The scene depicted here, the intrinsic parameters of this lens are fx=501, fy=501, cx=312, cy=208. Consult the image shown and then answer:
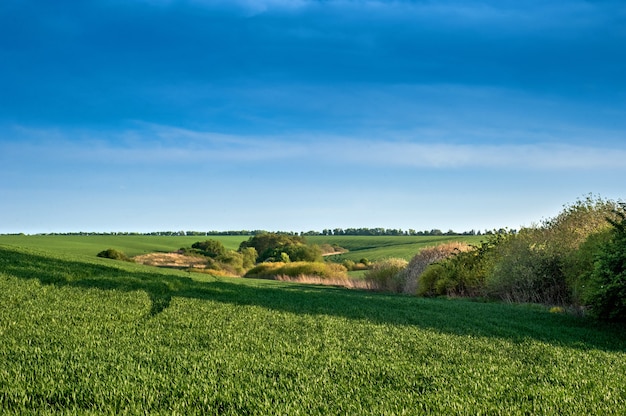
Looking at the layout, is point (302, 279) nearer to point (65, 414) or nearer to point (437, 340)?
point (437, 340)

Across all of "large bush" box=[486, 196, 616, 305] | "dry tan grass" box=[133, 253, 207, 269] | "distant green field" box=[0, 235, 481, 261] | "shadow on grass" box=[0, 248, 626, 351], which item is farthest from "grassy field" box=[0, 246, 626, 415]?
"distant green field" box=[0, 235, 481, 261]

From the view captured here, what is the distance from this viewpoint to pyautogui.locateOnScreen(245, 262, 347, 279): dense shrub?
164 feet

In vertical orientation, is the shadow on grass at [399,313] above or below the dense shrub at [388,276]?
above

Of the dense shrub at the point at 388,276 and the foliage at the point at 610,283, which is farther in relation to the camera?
the dense shrub at the point at 388,276

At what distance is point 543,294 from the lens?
24391mm

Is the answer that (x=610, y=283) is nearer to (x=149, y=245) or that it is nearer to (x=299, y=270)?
(x=299, y=270)

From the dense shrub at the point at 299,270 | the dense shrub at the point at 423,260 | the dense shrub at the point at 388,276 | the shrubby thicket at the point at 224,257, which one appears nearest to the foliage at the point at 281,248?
the shrubby thicket at the point at 224,257

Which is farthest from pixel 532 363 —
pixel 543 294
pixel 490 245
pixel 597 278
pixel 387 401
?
pixel 490 245

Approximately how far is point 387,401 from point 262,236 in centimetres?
8957

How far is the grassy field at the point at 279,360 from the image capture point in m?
5.54

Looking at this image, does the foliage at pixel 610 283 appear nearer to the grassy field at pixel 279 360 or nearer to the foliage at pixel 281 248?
the grassy field at pixel 279 360

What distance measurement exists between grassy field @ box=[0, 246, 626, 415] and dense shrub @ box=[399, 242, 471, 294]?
19042 mm

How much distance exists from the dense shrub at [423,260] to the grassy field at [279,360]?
62.5 ft

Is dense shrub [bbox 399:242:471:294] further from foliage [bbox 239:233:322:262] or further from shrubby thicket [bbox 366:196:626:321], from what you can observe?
foliage [bbox 239:233:322:262]
